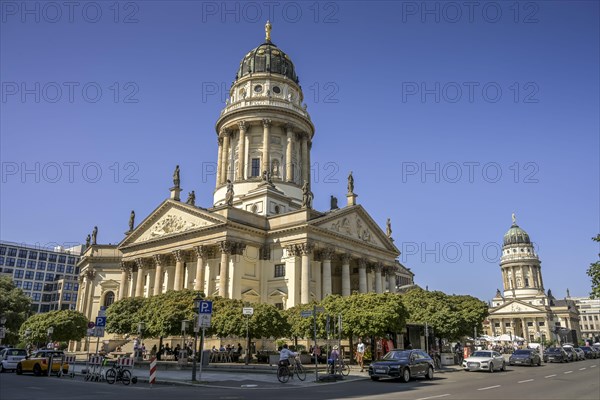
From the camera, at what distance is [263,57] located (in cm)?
7125

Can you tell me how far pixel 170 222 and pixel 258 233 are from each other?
428 inches

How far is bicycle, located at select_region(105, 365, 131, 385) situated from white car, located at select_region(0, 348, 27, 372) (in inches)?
400

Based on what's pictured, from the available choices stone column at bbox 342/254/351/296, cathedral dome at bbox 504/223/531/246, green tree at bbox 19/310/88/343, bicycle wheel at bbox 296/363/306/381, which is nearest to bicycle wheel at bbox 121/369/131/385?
bicycle wheel at bbox 296/363/306/381

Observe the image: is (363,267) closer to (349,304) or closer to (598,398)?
(349,304)

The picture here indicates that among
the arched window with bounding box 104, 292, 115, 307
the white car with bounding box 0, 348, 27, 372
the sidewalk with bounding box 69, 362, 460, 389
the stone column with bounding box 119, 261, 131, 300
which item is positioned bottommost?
the sidewalk with bounding box 69, 362, 460, 389

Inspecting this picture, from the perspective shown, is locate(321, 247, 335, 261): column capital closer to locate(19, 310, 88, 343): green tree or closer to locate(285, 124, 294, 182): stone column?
locate(285, 124, 294, 182): stone column

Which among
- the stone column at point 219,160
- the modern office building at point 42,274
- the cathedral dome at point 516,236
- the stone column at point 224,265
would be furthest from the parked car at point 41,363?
the cathedral dome at point 516,236

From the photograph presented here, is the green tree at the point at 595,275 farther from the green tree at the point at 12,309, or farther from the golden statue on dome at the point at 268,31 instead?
the green tree at the point at 12,309

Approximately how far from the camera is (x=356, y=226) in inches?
2188

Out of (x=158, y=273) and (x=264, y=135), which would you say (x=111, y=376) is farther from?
(x=264, y=135)

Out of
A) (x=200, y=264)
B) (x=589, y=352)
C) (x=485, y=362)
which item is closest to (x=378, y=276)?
(x=200, y=264)

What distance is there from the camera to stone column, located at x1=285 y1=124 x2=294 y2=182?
63.9m

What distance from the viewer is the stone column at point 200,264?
4850cm

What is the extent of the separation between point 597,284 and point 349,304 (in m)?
17.2
